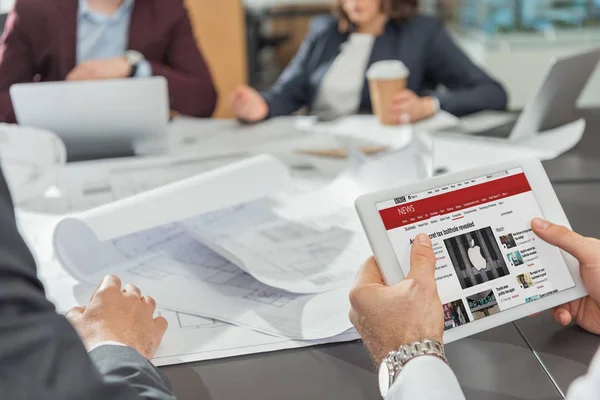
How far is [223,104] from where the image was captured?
3652 millimetres

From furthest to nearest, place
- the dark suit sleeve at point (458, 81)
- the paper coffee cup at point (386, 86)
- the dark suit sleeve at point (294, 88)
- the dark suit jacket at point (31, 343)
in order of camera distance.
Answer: the dark suit sleeve at point (294, 88) → the dark suit sleeve at point (458, 81) → the paper coffee cup at point (386, 86) → the dark suit jacket at point (31, 343)

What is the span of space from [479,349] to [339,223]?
0.40 m

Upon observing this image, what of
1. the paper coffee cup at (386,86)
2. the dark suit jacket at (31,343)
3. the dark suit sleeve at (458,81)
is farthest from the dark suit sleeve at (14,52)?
the dark suit jacket at (31,343)

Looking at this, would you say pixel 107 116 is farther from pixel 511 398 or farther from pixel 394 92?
pixel 511 398

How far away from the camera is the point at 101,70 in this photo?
187 centimetres

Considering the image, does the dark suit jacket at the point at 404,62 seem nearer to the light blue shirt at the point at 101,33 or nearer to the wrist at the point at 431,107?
the wrist at the point at 431,107

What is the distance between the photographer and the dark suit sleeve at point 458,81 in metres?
1.98

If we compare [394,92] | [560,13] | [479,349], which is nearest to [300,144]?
[394,92]

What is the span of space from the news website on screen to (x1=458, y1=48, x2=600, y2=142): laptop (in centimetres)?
72

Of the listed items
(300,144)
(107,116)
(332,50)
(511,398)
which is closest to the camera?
(511,398)

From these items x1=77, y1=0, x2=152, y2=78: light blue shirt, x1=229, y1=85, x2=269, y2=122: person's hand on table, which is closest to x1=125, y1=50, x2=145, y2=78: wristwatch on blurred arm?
x1=77, y1=0, x2=152, y2=78: light blue shirt

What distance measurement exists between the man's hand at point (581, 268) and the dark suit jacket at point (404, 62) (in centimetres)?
131

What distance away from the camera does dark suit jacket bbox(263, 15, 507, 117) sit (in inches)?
84.8

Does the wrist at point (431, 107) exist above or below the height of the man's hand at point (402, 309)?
below
